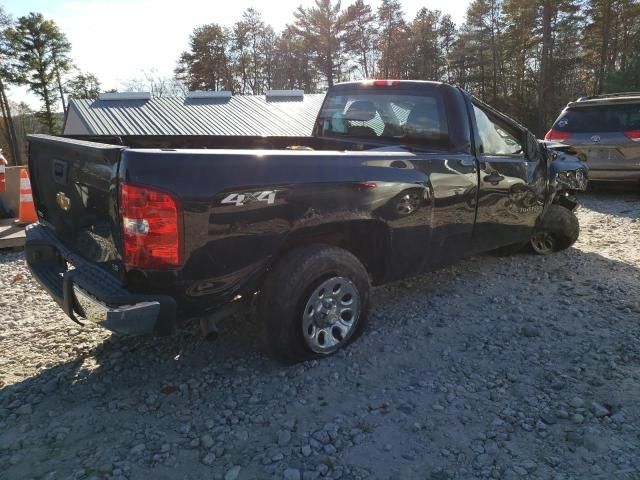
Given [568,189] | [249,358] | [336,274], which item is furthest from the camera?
[568,189]

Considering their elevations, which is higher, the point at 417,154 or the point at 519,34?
the point at 519,34

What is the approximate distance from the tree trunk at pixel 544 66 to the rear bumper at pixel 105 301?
34.2 m

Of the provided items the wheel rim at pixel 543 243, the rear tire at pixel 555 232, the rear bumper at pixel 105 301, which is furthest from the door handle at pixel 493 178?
the rear bumper at pixel 105 301

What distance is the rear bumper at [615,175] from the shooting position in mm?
8055

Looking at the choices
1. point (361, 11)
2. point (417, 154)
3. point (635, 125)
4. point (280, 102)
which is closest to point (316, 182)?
point (417, 154)

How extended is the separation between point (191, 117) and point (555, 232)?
16.0 m

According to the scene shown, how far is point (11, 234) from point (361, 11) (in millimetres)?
38074

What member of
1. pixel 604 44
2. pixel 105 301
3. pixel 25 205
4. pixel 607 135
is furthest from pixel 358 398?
pixel 604 44

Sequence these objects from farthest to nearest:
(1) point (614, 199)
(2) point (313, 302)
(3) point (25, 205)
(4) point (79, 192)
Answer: (1) point (614, 199) → (3) point (25, 205) → (2) point (313, 302) → (4) point (79, 192)

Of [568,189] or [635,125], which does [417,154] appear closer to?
[568,189]

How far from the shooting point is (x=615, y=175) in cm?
820

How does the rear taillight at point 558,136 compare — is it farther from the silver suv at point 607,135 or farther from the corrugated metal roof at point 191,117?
the corrugated metal roof at point 191,117

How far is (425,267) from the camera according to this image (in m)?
3.65

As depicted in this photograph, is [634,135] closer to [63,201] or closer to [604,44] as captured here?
[63,201]
